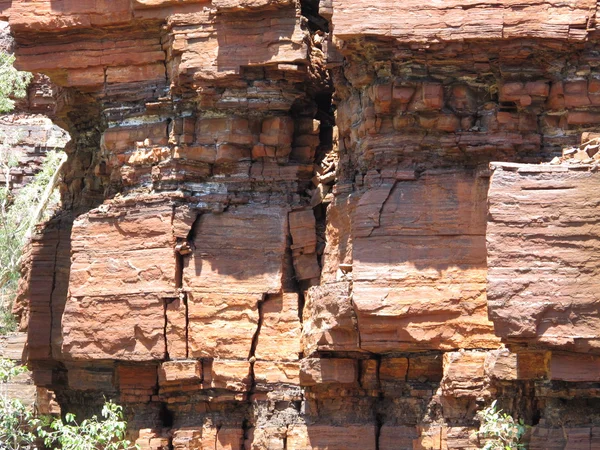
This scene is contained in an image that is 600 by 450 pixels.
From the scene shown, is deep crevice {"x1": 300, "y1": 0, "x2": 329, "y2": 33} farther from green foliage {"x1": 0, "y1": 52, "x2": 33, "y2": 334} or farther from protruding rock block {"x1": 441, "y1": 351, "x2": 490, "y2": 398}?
green foliage {"x1": 0, "y1": 52, "x2": 33, "y2": 334}

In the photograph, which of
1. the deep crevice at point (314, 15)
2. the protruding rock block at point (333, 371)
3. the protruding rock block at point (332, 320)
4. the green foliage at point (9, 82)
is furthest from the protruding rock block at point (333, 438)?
the green foliage at point (9, 82)

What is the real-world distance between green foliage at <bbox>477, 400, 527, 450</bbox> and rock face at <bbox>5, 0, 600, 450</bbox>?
208 mm

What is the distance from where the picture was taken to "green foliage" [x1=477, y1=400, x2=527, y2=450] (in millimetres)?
18234

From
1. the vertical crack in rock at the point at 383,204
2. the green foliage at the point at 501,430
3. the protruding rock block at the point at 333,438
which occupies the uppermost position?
the vertical crack in rock at the point at 383,204

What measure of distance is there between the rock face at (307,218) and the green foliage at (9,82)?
21.9 feet

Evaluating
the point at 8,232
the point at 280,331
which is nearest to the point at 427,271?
the point at 280,331

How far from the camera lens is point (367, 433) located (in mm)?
22016

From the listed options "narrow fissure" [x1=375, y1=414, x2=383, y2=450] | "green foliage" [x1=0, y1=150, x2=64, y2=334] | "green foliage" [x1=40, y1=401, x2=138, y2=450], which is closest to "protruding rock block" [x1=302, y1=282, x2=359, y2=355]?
"narrow fissure" [x1=375, y1=414, x2=383, y2=450]

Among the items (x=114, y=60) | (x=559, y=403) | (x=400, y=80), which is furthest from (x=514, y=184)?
(x=114, y=60)

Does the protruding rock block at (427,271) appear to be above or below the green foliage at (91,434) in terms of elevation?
above

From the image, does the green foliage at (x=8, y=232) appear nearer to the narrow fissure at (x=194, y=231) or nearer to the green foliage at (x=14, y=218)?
the green foliage at (x=14, y=218)

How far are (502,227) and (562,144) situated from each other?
3.87m

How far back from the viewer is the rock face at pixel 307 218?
67.7 ft

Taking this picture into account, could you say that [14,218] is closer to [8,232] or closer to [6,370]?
[8,232]
